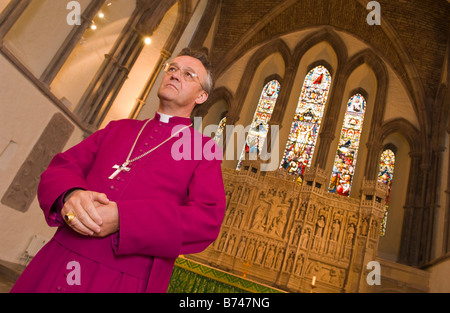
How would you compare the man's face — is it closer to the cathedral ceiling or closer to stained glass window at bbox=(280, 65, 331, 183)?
stained glass window at bbox=(280, 65, 331, 183)

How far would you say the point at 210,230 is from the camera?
1.23 meters

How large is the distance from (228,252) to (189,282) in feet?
10.4

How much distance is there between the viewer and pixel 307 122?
1309 cm

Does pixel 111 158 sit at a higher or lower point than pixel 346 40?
lower

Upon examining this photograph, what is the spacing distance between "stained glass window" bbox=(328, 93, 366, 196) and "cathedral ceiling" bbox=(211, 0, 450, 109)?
213 cm

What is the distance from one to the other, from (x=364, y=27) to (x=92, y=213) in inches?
607

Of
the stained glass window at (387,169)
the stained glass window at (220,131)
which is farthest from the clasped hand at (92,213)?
the stained glass window at (387,169)

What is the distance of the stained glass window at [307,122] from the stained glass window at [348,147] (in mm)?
972

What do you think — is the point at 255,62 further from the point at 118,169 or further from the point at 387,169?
the point at 118,169

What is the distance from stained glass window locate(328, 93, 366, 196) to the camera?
11.6 m

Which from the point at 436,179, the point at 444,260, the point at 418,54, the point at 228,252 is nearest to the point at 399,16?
the point at 418,54

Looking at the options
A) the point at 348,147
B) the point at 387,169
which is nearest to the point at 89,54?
the point at 348,147
